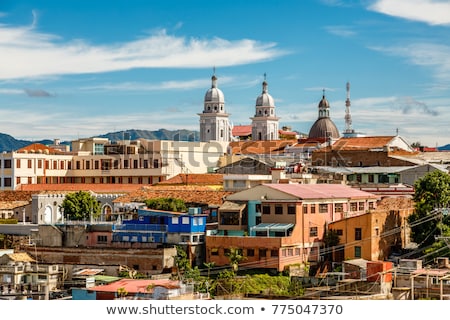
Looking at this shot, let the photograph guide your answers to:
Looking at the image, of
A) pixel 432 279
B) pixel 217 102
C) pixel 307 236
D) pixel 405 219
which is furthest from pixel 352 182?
pixel 217 102

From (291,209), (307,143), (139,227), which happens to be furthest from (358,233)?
(307,143)

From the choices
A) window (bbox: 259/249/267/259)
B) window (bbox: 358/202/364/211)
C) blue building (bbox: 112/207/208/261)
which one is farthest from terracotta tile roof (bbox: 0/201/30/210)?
window (bbox: 259/249/267/259)

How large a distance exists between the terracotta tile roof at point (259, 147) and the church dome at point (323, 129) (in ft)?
11.7

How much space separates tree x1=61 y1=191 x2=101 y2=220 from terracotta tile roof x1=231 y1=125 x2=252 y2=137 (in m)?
19.6

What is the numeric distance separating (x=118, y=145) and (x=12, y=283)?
9931mm

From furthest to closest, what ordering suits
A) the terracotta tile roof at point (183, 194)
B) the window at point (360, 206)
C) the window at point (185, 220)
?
1. the terracotta tile roof at point (183, 194)
2. the window at point (360, 206)
3. the window at point (185, 220)

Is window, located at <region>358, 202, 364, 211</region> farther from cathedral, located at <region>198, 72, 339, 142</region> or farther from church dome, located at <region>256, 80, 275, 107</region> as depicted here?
church dome, located at <region>256, 80, 275, 107</region>

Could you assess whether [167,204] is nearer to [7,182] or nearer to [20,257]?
[20,257]

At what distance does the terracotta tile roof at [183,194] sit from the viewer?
555 inches

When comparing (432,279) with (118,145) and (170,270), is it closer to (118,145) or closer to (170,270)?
(170,270)

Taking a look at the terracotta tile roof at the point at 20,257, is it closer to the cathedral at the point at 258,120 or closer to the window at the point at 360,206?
the window at the point at 360,206

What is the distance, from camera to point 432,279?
28.7 feet

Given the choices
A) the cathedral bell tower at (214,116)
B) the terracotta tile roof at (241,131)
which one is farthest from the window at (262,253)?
the terracotta tile roof at (241,131)

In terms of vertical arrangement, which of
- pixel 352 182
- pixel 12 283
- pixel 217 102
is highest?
pixel 217 102
